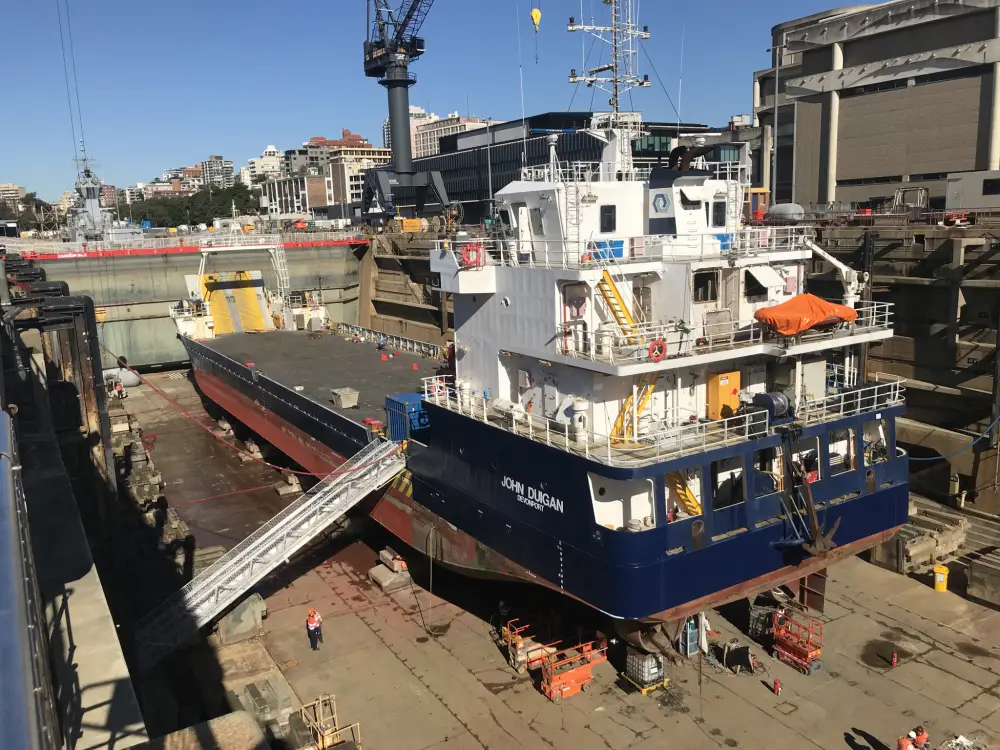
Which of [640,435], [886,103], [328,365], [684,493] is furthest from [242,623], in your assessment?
[886,103]

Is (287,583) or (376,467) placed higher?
(376,467)

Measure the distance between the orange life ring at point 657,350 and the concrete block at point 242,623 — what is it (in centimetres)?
981

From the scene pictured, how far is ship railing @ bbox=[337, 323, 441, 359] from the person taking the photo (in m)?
29.6

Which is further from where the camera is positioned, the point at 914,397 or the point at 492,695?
the point at 914,397

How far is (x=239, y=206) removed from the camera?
416 feet

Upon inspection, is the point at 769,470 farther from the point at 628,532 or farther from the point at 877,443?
the point at 628,532

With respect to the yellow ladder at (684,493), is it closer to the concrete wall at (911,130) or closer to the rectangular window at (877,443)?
the rectangular window at (877,443)

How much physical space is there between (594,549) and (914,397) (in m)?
14.4

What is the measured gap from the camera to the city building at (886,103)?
118ft

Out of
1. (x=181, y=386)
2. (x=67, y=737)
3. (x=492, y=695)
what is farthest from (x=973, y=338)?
(x=181, y=386)

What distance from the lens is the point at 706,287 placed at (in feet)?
49.9

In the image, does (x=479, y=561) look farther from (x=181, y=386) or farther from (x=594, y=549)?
(x=181, y=386)

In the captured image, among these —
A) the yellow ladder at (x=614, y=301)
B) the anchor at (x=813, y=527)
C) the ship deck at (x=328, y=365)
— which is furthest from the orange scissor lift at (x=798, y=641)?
the ship deck at (x=328, y=365)

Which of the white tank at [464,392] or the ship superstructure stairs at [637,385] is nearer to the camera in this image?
the ship superstructure stairs at [637,385]
